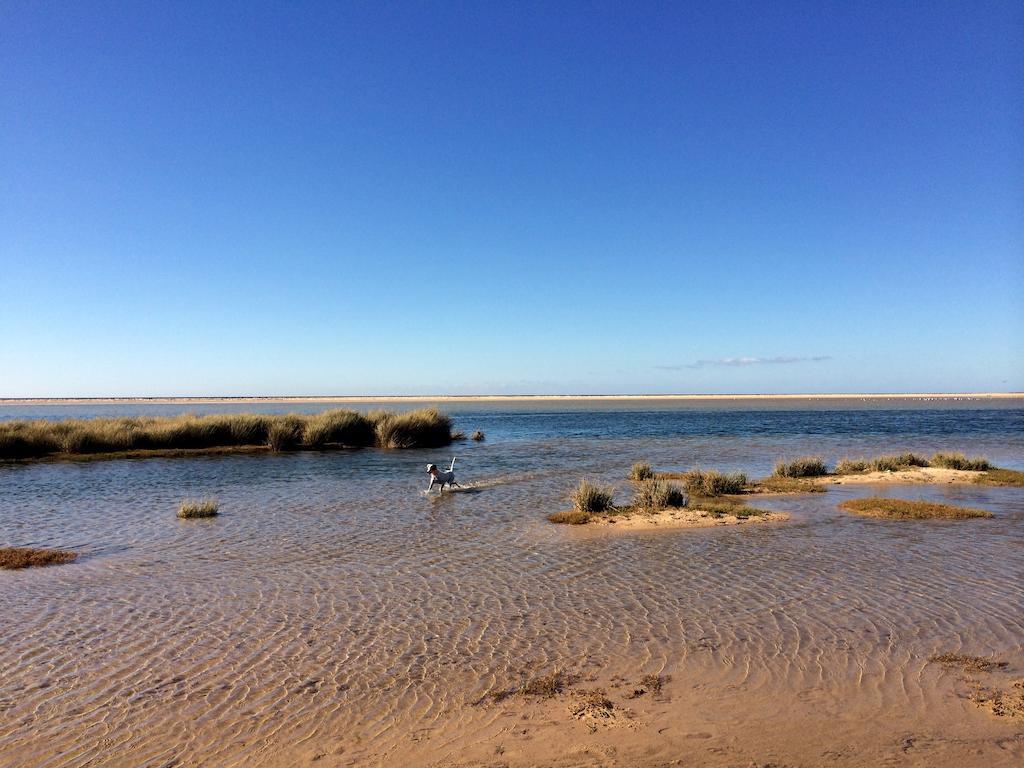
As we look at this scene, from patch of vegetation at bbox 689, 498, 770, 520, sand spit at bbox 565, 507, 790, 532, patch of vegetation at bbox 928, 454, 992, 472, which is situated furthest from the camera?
patch of vegetation at bbox 928, 454, 992, 472

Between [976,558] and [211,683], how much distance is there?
10345 millimetres

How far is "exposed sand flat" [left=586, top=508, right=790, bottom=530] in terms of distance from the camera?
12.6 meters

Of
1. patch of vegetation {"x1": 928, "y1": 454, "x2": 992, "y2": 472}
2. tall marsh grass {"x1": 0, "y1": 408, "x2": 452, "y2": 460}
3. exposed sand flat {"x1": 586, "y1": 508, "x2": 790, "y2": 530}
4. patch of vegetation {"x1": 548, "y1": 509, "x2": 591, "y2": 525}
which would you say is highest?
tall marsh grass {"x1": 0, "y1": 408, "x2": 452, "y2": 460}

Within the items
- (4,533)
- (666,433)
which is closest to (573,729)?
(4,533)

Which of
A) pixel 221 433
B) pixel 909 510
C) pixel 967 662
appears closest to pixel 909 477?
A: pixel 909 510

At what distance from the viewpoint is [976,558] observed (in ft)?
31.9

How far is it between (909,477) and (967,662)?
14658 mm

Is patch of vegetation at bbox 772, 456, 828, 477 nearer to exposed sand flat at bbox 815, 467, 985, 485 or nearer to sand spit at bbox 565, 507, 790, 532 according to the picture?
exposed sand flat at bbox 815, 467, 985, 485

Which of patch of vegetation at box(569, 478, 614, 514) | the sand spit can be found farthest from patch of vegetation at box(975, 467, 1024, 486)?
patch of vegetation at box(569, 478, 614, 514)

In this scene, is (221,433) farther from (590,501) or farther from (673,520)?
(673,520)

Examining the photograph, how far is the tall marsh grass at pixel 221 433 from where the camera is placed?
91.1ft

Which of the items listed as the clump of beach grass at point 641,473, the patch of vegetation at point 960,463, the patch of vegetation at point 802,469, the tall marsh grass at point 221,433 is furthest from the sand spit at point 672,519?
the tall marsh grass at point 221,433

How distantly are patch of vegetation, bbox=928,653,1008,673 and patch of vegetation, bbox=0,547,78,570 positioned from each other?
1133 cm

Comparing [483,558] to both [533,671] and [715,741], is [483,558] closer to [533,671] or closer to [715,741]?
[533,671]
